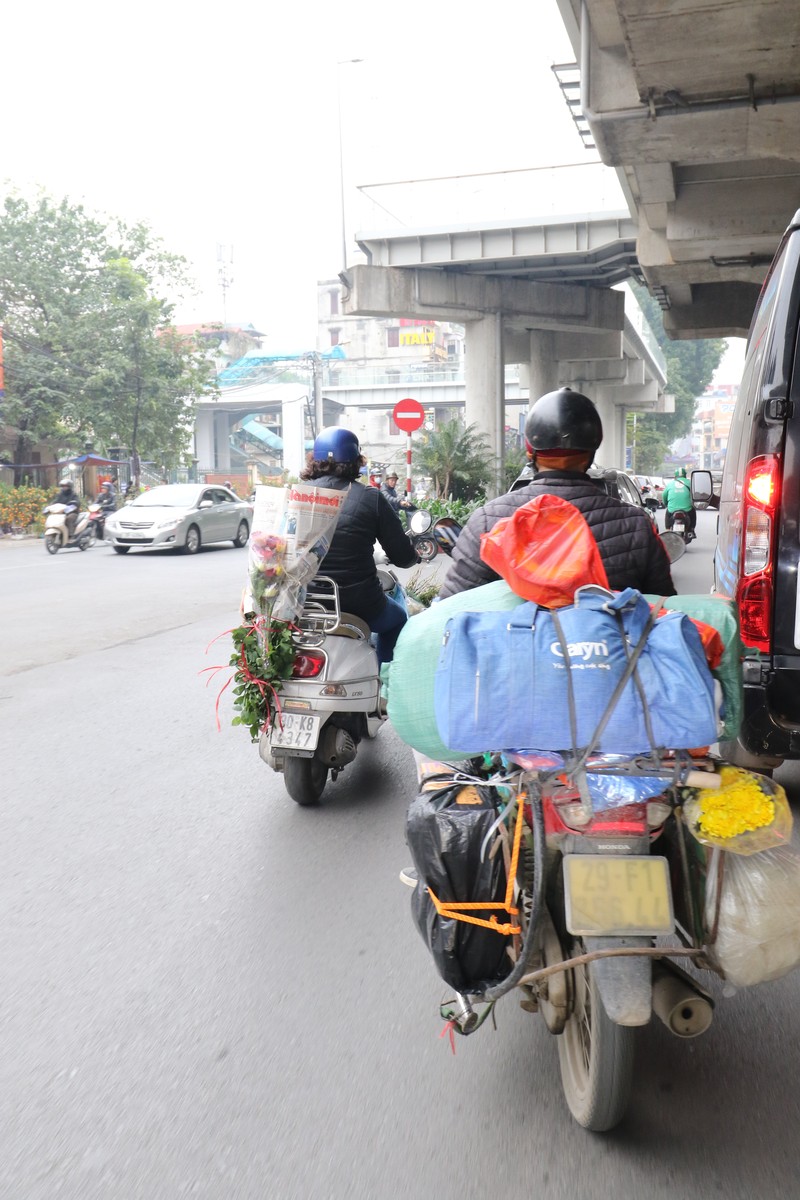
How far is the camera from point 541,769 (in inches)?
101

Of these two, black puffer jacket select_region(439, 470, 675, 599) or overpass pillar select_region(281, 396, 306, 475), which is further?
overpass pillar select_region(281, 396, 306, 475)

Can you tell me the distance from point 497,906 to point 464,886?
0.09 metres

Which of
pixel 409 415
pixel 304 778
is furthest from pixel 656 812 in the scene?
pixel 409 415

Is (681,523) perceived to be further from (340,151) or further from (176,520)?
(340,151)

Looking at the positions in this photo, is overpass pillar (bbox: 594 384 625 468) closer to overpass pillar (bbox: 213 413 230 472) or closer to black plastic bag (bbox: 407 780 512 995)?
overpass pillar (bbox: 213 413 230 472)

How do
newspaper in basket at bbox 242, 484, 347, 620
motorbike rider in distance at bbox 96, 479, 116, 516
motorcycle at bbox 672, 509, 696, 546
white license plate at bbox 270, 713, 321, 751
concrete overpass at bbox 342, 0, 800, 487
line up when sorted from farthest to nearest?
1. motorbike rider in distance at bbox 96, 479, 116, 516
2. motorcycle at bbox 672, 509, 696, 546
3. concrete overpass at bbox 342, 0, 800, 487
4. white license plate at bbox 270, 713, 321, 751
5. newspaper in basket at bbox 242, 484, 347, 620

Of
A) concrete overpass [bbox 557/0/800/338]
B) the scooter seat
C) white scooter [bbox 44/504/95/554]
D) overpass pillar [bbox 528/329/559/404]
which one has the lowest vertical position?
white scooter [bbox 44/504/95/554]

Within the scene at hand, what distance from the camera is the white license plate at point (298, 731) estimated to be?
200 inches

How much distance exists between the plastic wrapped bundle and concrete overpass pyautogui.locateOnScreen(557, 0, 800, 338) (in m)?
9.07

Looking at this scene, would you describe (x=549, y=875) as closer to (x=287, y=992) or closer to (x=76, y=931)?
(x=287, y=992)

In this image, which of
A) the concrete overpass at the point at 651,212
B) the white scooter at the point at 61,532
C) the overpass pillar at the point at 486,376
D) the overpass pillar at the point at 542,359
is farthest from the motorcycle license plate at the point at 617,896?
the overpass pillar at the point at 542,359

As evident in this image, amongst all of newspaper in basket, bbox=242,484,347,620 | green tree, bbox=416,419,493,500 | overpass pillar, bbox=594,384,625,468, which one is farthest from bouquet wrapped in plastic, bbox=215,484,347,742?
overpass pillar, bbox=594,384,625,468

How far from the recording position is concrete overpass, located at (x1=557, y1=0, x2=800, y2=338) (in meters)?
10.1

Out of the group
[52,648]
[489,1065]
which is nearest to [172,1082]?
[489,1065]
